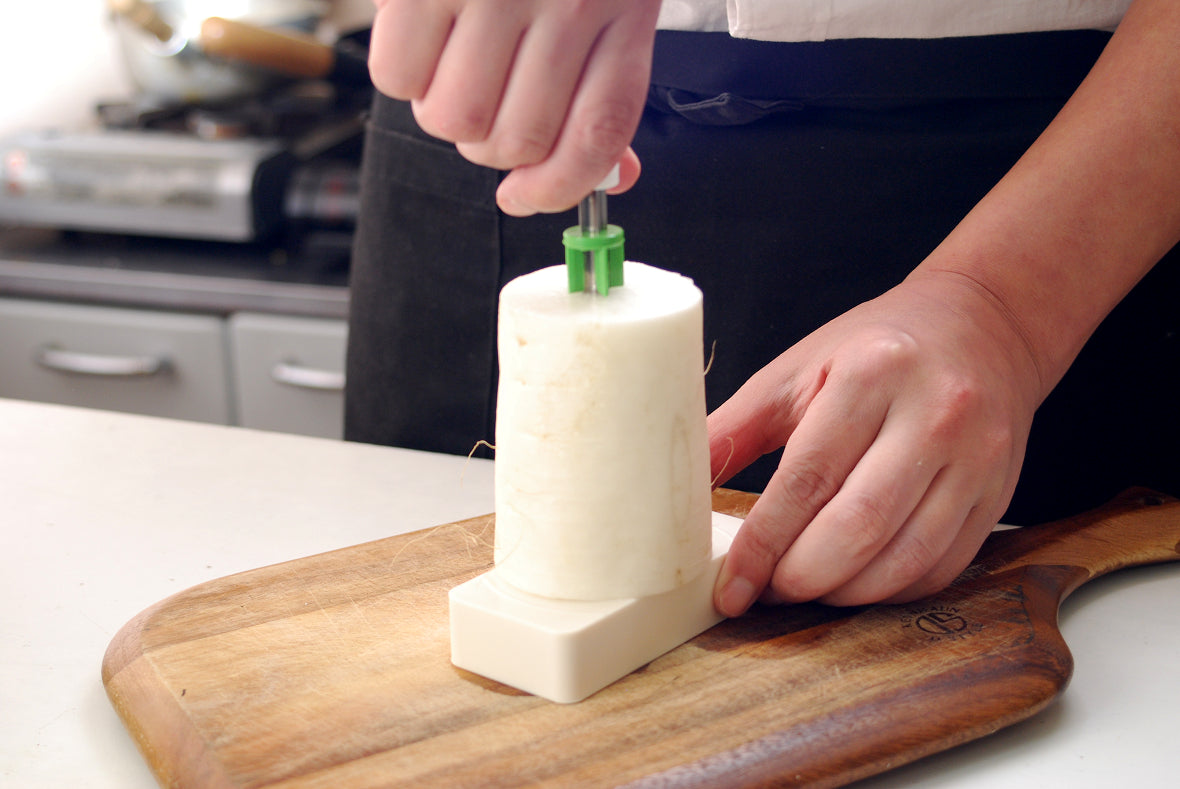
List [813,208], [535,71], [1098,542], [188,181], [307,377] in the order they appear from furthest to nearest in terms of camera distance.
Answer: [188,181] → [307,377] → [813,208] → [1098,542] → [535,71]

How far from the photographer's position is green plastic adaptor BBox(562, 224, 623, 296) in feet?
1.97

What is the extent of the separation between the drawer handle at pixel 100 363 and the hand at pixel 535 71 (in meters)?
1.25

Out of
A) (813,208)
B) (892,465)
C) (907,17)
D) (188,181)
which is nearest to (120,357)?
(188,181)

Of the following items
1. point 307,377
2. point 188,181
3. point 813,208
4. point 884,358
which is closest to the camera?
point 884,358

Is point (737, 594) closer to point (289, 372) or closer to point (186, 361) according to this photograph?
point (289, 372)

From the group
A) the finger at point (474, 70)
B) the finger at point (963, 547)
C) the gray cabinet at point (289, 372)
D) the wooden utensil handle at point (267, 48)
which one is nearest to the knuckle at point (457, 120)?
the finger at point (474, 70)

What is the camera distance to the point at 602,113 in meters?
0.52

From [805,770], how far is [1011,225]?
37 centimetres

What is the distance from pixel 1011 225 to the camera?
71 centimetres

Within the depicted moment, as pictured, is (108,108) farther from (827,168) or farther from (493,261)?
(827,168)

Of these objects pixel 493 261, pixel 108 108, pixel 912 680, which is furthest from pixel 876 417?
pixel 108 108

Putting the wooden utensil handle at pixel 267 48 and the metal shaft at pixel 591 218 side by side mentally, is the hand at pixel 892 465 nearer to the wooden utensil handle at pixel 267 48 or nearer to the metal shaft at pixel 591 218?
the metal shaft at pixel 591 218

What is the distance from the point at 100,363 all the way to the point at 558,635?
132 centimetres

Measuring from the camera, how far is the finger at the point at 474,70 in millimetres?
521
